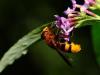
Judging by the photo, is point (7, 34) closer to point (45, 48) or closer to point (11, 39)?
point (11, 39)

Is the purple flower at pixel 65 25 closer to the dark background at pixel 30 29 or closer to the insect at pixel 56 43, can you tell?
the insect at pixel 56 43

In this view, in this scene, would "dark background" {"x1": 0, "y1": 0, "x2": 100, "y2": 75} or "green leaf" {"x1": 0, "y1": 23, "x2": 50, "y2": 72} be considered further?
"dark background" {"x1": 0, "y1": 0, "x2": 100, "y2": 75}

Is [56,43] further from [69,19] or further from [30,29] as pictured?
[30,29]

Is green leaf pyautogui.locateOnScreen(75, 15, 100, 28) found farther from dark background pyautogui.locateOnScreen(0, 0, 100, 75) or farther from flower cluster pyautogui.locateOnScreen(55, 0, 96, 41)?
dark background pyautogui.locateOnScreen(0, 0, 100, 75)

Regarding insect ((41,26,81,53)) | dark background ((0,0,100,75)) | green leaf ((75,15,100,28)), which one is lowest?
dark background ((0,0,100,75))

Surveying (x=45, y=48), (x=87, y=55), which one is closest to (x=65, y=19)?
(x=87, y=55)

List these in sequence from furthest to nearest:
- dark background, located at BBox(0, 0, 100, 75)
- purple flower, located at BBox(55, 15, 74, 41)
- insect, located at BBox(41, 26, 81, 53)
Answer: dark background, located at BBox(0, 0, 100, 75)
insect, located at BBox(41, 26, 81, 53)
purple flower, located at BBox(55, 15, 74, 41)

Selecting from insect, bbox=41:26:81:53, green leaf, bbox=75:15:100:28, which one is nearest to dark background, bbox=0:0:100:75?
insect, bbox=41:26:81:53
